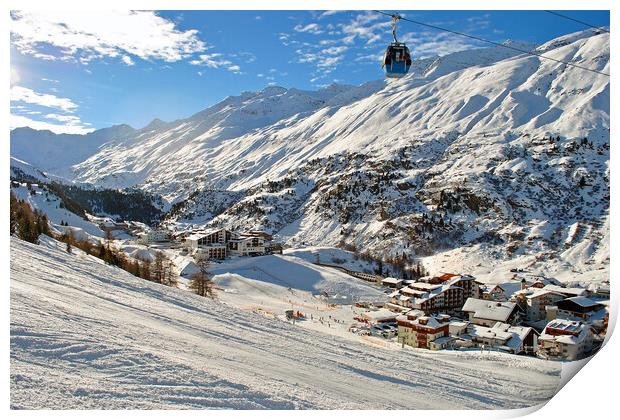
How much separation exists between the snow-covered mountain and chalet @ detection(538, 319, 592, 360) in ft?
78.9

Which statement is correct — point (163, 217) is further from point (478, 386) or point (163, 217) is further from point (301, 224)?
point (478, 386)

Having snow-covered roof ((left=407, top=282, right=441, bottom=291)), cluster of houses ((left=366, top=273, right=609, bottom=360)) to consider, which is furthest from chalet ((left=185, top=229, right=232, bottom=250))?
snow-covered roof ((left=407, top=282, right=441, bottom=291))

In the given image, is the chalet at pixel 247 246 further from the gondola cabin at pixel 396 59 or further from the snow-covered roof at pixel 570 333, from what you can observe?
the gondola cabin at pixel 396 59

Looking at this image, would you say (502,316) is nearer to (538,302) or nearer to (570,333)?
(538,302)

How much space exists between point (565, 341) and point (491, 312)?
7.56 meters

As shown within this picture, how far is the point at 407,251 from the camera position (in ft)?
160

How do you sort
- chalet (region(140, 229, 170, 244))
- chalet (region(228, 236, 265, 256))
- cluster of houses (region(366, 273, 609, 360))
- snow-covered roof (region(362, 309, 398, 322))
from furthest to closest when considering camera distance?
1. chalet (region(140, 229, 170, 244))
2. chalet (region(228, 236, 265, 256))
3. snow-covered roof (region(362, 309, 398, 322))
4. cluster of houses (region(366, 273, 609, 360))

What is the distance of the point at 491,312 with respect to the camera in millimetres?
23938

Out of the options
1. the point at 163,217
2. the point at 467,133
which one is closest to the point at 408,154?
the point at 467,133

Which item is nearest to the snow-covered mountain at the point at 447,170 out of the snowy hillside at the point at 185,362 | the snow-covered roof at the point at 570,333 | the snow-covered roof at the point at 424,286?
the snow-covered roof at the point at 424,286

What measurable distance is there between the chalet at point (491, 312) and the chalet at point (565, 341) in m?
4.52

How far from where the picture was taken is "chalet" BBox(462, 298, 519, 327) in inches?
922

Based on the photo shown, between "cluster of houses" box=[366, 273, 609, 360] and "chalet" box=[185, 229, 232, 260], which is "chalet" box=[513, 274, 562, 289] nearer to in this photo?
"cluster of houses" box=[366, 273, 609, 360]

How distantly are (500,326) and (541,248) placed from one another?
26.5 meters
